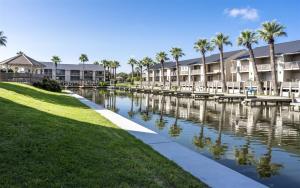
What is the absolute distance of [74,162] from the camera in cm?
768

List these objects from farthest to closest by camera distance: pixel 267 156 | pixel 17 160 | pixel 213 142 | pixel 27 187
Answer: pixel 213 142
pixel 267 156
pixel 17 160
pixel 27 187

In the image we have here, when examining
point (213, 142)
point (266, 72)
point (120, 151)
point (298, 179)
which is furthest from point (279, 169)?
point (266, 72)

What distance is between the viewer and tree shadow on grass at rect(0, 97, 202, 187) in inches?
258

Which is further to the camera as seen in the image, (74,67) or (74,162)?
(74,67)

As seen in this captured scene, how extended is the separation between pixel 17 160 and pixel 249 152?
9.37m

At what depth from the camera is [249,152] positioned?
42.6 feet

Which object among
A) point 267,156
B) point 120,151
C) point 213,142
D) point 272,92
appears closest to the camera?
point 120,151

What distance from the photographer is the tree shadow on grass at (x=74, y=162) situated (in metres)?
6.55

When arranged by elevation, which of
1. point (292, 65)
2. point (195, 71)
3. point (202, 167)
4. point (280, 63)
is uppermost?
point (195, 71)

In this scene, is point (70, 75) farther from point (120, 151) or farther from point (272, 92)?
point (120, 151)

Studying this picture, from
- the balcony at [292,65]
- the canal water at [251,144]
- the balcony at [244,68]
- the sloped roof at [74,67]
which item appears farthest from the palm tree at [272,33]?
the sloped roof at [74,67]

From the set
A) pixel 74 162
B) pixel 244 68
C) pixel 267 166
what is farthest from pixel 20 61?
pixel 267 166

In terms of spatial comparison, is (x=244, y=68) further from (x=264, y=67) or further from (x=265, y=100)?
(x=265, y=100)

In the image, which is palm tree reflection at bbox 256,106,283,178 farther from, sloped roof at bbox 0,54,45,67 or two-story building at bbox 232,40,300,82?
sloped roof at bbox 0,54,45,67
